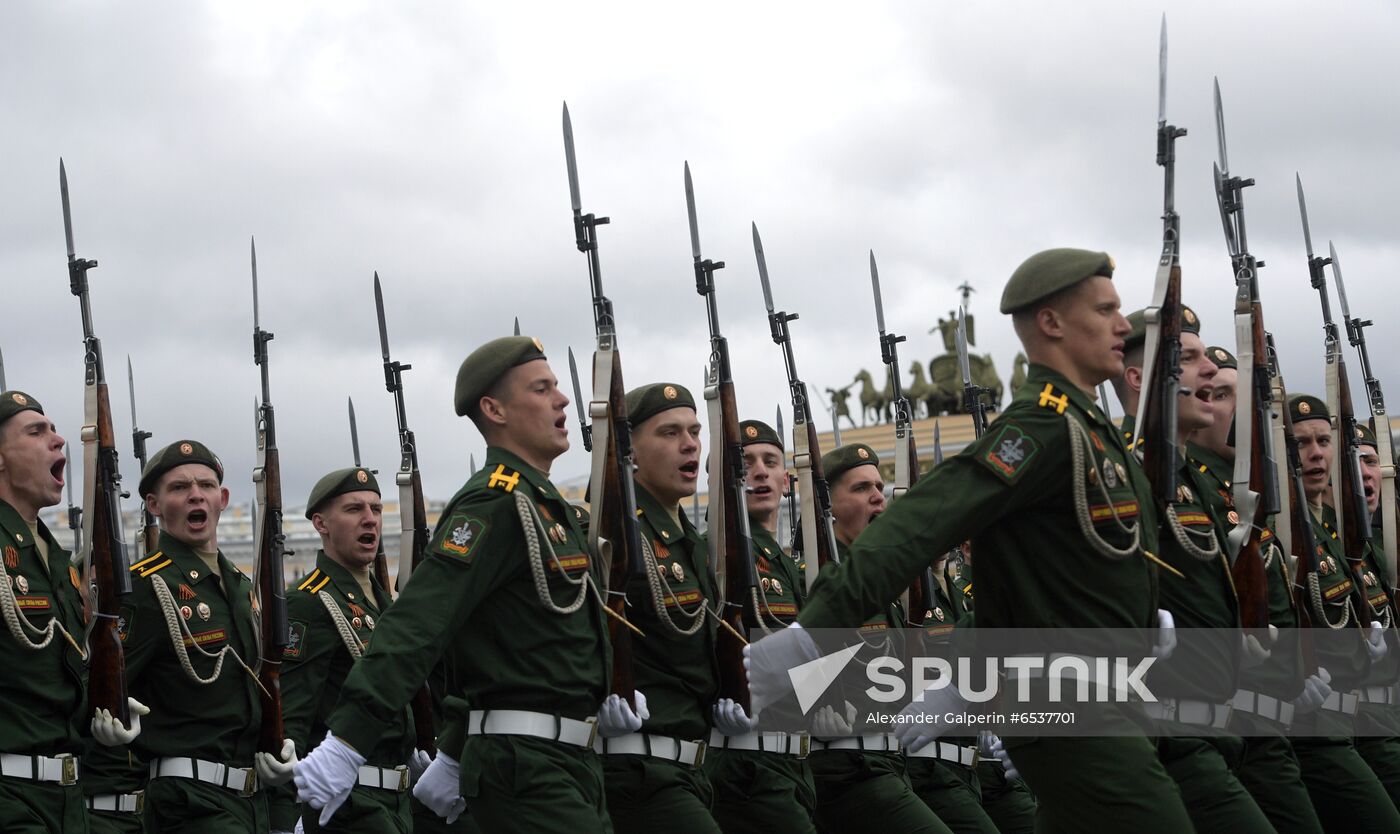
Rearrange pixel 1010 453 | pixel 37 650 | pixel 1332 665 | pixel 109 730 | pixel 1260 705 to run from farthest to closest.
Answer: pixel 1332 665
pixel 1260 705
pixel 109 730
pixel 37 650
pixel 1010 453

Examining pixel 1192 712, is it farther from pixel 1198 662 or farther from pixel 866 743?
pixel 866 743

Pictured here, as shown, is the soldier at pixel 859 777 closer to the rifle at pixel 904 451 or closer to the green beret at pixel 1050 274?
the rifle at pixel 904 451

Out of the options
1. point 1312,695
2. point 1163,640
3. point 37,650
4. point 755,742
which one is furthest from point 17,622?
point 1312,695

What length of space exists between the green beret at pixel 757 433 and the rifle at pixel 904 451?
750 mm

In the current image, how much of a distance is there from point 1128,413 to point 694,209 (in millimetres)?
2490

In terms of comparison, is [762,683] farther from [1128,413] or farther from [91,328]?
[91,328]

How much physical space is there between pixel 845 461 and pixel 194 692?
3917mm

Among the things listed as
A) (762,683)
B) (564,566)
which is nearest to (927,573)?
(564,566)

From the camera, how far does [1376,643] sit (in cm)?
888

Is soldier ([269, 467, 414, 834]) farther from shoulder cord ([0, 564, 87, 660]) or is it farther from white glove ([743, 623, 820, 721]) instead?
white glove ([743, 623, 820, 721])

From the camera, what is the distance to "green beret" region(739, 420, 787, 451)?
9188 mm

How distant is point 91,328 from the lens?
751 centimetres

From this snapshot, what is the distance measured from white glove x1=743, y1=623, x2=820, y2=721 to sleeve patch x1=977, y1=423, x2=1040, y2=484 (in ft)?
2.39

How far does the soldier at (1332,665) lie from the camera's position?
756 cm
